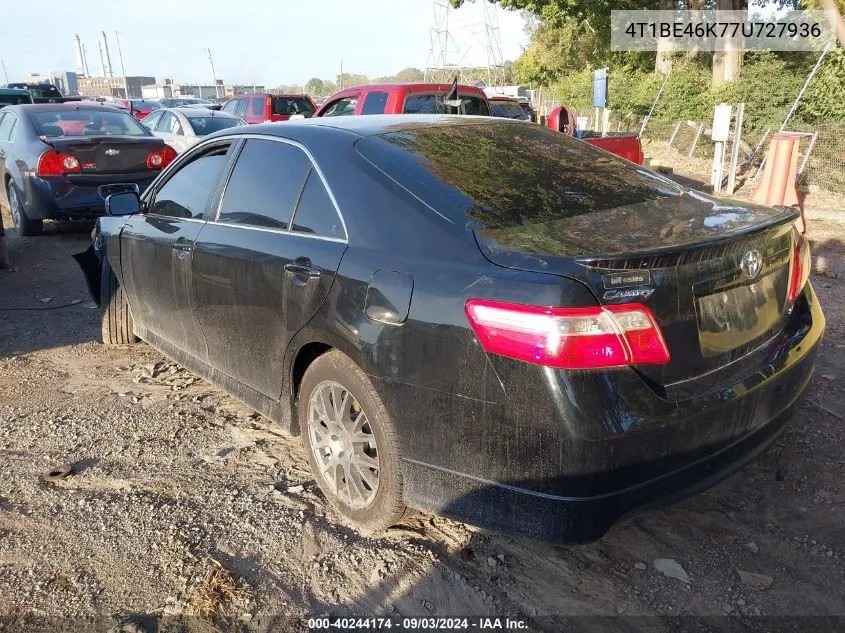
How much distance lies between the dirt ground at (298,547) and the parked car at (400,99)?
6.44m

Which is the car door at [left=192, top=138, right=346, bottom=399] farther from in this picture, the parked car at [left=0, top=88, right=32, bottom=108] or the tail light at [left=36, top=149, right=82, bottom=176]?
the parked car at [left=0, top=88, right=32, bottom=108]

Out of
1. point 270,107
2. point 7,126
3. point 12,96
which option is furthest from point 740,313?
point 12,96

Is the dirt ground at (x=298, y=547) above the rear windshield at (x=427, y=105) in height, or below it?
below

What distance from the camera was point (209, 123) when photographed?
513 inches

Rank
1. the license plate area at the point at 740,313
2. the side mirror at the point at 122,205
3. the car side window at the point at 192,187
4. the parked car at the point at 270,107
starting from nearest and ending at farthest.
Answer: the license plate area at the point at 740,313
the car side window at the point at 192,187
the side mirror at the point at 122,205
the parked car at the point at 270,107

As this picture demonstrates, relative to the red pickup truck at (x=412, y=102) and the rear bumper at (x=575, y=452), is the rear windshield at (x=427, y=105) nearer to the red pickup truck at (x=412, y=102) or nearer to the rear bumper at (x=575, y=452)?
the red pickup truck at (x=412, y=102)

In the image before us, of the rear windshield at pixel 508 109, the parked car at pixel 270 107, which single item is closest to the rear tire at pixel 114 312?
the rear windshield at pixel 508 109

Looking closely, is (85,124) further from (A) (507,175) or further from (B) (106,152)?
(A) (507,175)

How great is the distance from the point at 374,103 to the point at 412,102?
538 millimetres

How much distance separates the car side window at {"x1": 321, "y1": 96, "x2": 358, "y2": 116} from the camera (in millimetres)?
10070

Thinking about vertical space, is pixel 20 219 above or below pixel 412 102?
below

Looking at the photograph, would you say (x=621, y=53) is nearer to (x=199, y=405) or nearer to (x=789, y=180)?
(x=789, y=180)

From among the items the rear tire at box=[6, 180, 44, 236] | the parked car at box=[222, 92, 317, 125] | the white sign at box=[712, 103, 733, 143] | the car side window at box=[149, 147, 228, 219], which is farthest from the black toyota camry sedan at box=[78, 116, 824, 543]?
the parked car at box=[222, 92, 317, 125]

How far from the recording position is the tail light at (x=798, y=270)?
9.70 feet
